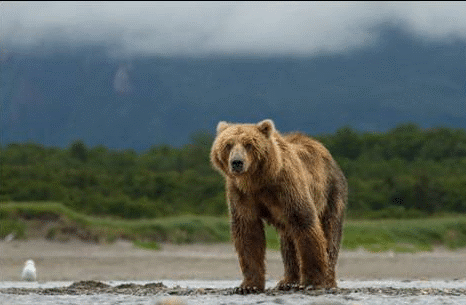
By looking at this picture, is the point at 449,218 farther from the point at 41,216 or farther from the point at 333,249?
the point at 333,249

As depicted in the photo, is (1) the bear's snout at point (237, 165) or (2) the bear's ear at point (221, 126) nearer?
(1) the bear's snout at point (237, 165)

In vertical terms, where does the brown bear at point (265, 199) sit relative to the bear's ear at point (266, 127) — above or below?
below

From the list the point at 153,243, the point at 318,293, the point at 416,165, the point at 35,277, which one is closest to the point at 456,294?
the point at 318,293

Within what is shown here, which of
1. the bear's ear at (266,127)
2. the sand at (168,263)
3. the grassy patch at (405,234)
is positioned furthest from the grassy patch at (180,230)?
the bear's ear at (266,127)

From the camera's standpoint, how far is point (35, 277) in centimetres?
1891

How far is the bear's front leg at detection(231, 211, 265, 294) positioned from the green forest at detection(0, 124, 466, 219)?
1993 cm

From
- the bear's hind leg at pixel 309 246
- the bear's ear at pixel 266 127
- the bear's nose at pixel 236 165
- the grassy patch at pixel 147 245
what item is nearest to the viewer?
the bear's nose at pixel 236 165

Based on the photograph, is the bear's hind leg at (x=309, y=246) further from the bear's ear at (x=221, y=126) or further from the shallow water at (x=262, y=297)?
the bear's ear at (x=221, y=126)

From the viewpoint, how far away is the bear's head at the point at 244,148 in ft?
32.9

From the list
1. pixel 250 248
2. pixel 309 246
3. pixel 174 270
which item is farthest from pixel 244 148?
pixel 174 270

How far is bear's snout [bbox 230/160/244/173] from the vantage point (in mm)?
9922

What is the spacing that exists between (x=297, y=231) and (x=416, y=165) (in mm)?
32039

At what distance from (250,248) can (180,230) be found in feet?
54.9

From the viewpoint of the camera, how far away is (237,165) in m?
9.93
